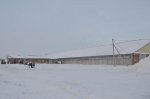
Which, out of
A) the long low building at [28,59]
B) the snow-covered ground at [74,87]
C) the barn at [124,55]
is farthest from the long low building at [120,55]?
the snow-covered ground at [74,87]

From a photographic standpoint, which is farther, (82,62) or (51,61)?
(51,61)

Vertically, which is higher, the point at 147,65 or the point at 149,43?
the point at 149,43

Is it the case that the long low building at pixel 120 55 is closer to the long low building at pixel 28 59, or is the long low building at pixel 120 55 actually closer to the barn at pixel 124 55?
the barn at pixel 124 55

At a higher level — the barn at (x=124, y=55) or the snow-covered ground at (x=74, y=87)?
the barn at (x=124, y=55)

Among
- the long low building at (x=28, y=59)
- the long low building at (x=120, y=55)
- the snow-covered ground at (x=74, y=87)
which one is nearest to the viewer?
the snow-covered ground at (x=74, y=87)

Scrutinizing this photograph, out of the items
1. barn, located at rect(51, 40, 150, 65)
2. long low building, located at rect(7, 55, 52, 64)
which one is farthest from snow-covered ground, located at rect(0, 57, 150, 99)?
long low building, located at rect(7, 55, 52, 64)

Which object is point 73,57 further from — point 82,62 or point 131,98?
point 131,98

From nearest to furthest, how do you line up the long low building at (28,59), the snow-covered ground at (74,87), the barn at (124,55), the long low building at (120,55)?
the snow-covered ground at (74,87) < the barn at (124,55) < the long low building at (120,55) < the long low building at (28,59)

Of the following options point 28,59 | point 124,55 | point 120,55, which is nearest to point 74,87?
point 124,55

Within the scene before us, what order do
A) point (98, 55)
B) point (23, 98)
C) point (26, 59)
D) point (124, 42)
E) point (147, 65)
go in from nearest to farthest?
point (23, 98) → point (147, 65) → point (98, 55) → point (124, 42) → point (26, 59)

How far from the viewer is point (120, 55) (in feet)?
180

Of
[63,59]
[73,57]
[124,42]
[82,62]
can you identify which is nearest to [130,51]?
[124,42]

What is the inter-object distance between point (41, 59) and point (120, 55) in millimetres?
44207

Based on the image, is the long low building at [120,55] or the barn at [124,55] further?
the long low building at [120,55]
